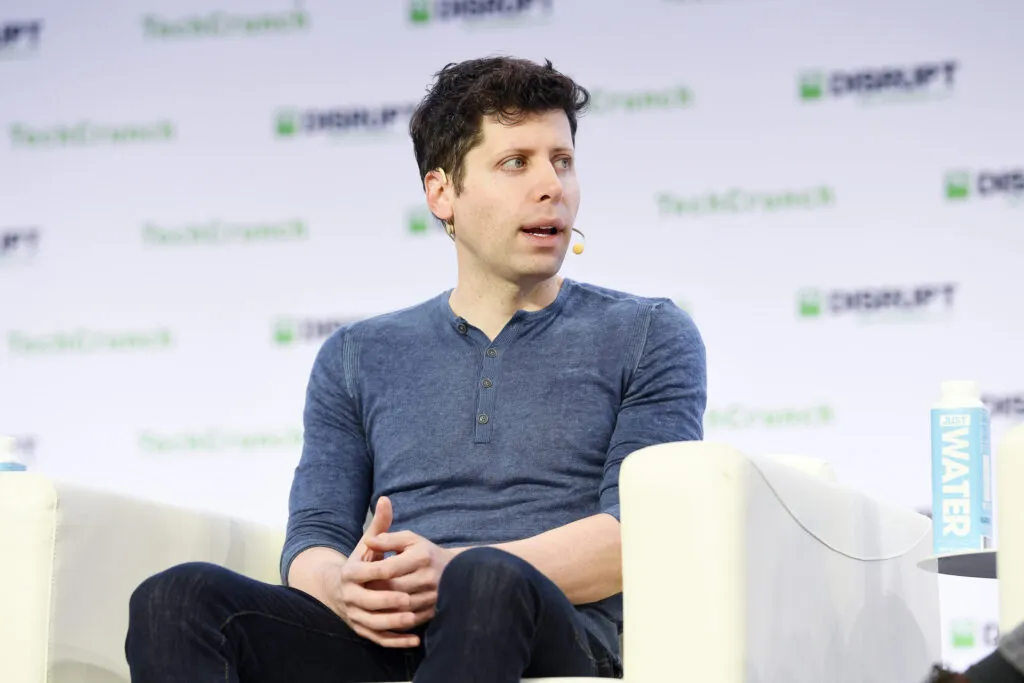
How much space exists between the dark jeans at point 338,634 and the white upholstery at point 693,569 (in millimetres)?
104

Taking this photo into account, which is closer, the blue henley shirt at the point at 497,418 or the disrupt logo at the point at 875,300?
the blue henley shirt at the point at 497,418

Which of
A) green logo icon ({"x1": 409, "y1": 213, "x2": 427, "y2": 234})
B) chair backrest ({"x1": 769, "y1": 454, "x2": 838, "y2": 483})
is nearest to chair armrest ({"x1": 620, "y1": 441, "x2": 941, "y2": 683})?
chair backrest ({"x1": 769, "y1": 454, "x2": 838, "y2": 483})

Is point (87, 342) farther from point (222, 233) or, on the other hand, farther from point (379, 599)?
point (379, 599)

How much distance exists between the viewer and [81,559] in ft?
5.75

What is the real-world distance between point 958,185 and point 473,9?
54.6 inches

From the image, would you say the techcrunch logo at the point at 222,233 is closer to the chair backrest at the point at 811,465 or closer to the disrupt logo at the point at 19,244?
the disrupt logo at the point at 19,244

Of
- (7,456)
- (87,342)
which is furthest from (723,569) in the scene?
(87,342)

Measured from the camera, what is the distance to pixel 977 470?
1.77 metres

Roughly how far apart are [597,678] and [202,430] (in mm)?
2539

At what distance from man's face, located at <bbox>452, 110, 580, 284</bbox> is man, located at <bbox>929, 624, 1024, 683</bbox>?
3.26 feet

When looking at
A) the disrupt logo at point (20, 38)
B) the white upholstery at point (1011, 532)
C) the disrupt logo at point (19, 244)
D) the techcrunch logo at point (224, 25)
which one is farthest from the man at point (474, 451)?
the disrupt logo at point (20, 38)

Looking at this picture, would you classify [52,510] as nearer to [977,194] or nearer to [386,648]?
[386,648]

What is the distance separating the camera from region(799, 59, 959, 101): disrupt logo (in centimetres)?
363

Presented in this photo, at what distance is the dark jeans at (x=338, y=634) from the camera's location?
1410 millimetres
